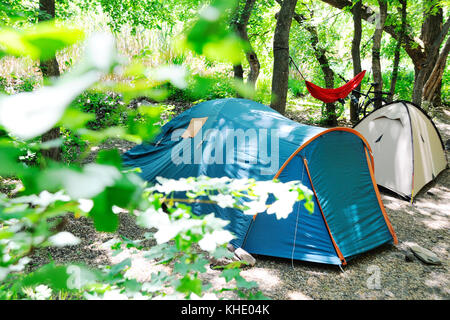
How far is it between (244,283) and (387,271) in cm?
202

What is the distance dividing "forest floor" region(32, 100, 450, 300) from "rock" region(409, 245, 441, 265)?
4 centimetres

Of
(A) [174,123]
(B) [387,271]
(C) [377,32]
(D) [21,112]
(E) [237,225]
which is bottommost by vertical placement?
(B) [387,271]

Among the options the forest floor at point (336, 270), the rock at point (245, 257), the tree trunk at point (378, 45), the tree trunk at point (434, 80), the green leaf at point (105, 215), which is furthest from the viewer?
the tree trunk at point (434, 80)

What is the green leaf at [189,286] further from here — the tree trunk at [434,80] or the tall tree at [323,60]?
the tree trunk at [434,80]

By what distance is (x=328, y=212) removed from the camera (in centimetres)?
242

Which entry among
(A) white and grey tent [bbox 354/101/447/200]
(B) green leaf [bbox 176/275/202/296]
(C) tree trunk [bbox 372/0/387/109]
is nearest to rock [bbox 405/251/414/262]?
(A) white and grey tent [bbox 354/101/447/200]

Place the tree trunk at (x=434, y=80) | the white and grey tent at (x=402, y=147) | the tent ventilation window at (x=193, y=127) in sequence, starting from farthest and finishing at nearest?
the tree trunk at (x=434, y=80), the white and grey tent at (x=402, y=147), the tent ventilation window at (x=193, y=127)

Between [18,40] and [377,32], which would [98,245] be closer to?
[18,40]

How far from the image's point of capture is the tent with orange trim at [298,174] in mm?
2383

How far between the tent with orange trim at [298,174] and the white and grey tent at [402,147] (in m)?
1.15

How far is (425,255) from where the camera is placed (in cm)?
247

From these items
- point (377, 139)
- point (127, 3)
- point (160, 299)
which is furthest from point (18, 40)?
point (127, 3)


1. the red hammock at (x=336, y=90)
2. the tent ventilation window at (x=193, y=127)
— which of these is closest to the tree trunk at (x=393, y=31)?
the red hammock at (x=336, y=90)
